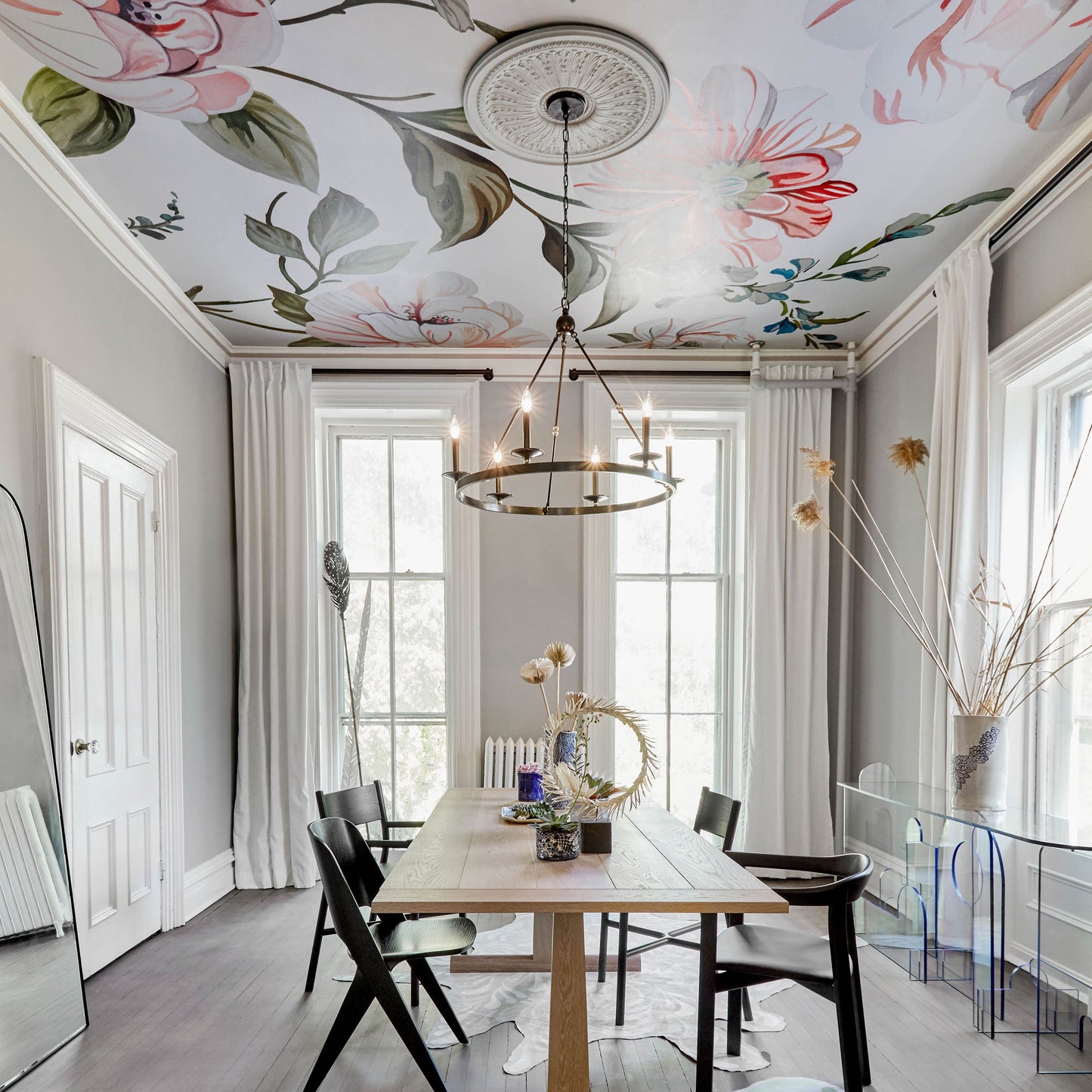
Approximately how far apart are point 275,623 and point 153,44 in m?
3.18

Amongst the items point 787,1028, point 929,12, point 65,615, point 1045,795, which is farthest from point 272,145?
point 1045,795

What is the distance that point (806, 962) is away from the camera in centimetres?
242

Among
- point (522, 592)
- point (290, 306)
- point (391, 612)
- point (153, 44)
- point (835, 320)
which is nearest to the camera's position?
point (153, 44)

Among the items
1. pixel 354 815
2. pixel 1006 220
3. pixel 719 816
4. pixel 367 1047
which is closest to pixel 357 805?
pixel 354 815

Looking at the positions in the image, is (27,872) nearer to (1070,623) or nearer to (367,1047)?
(367,1047)

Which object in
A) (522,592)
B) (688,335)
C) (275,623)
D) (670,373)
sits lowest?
(275,623)

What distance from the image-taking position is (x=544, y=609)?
518 centimetres

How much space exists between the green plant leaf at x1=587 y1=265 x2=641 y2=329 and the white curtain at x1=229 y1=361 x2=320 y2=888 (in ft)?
5.88

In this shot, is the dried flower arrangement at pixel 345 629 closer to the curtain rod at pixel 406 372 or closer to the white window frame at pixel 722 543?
the curtain rod at pixel 406 372

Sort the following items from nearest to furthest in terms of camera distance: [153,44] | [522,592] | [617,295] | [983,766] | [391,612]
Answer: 1. [153,44]
2. [983,766]
3. [617,295]
4. [522,592]
5. [391,612]

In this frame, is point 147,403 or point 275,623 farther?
point 275,623

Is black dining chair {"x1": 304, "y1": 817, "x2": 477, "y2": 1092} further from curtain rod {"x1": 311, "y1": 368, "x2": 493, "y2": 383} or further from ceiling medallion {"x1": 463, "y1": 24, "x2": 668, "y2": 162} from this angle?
curtain rod {"x1": 311, "y1": 368, "x2": 493, "y2": 383}

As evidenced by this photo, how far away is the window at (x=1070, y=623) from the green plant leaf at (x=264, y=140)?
9.99 feet

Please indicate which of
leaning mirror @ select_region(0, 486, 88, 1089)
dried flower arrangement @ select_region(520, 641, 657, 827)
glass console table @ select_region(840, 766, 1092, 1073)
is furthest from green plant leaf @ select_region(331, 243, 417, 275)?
glass console table @ select_region(840, 766, 1092, 1073)
